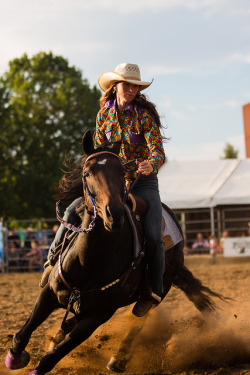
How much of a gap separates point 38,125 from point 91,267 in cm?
3182

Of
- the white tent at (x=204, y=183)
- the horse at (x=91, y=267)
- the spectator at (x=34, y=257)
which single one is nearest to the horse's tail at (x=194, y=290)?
the horse at (x=91, y=267)

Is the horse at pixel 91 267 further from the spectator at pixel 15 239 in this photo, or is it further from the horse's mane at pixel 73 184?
the spectator at pixel 15 239

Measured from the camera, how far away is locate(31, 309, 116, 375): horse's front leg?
381 centimetres

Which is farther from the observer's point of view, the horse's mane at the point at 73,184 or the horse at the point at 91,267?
the horse's mane at the point at 73,184

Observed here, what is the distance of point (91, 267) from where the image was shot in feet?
12.7

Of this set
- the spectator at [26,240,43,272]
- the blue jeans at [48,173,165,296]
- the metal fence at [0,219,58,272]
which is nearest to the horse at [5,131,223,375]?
the blue jeans at [48,173,165,296]

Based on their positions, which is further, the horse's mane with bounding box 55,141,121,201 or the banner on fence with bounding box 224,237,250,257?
the banner on fence with bounding box 224,237,250,257

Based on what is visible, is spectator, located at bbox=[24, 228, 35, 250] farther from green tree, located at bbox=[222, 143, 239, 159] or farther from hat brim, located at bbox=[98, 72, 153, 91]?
green tree, located at bbox=[222, 143, 239, 159]

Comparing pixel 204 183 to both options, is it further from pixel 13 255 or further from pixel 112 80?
pixel 112 80

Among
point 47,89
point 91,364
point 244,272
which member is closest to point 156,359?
point 91,364

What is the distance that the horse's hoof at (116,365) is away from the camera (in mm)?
4777

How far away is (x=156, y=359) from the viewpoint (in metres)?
4.96

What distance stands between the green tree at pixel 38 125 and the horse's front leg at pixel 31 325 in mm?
27016

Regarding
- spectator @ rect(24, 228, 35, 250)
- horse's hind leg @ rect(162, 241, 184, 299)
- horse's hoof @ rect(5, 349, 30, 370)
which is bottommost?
spectator @ rect(24, 228, 35, 250)
